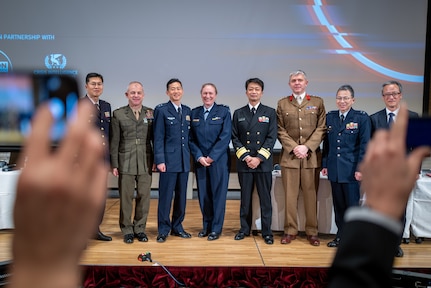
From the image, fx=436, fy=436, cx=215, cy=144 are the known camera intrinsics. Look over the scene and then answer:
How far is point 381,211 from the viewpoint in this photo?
0.50 m

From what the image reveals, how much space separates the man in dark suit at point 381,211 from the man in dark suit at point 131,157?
3.42 metres

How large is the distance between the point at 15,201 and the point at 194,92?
546 cm

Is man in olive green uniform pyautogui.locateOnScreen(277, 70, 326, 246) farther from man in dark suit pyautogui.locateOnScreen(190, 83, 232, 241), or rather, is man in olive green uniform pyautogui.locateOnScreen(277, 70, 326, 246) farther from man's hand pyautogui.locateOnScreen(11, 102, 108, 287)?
man's hand pyautogui.locateOnScreen(11, 102, 108, 287)

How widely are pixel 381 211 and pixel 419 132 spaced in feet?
0.78

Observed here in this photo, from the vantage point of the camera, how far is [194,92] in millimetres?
5789

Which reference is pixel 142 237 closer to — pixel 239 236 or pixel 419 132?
pixel 239 236

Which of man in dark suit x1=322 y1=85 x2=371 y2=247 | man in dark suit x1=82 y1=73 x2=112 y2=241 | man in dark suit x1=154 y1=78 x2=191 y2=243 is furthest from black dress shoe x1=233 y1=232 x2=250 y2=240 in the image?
man in dark suit x1=82 y1=73 x2=112 y2=241

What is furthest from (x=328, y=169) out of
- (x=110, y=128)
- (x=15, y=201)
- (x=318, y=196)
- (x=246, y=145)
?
(x=15, y=201)

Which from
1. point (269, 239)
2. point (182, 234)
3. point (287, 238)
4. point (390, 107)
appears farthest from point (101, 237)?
point (390, 107)

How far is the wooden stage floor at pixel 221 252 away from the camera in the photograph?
3.27 m

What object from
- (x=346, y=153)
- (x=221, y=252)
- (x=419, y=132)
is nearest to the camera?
(x=419, y=132)

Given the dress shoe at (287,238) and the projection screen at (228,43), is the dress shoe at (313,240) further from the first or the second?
the projection screen at (228,43)

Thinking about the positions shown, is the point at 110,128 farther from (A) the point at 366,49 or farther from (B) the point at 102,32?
(A) the point at 366,49

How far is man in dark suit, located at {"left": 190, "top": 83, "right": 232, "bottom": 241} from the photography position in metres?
3.95
